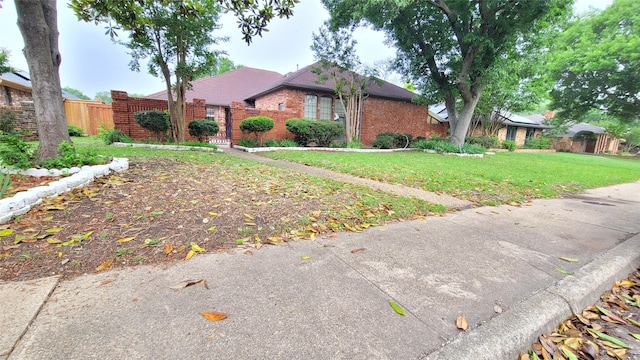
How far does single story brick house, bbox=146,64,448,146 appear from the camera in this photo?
14031mm

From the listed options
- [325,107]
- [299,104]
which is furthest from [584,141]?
[299,104]

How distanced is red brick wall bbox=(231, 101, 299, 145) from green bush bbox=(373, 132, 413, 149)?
519cm

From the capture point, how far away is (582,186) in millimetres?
6879

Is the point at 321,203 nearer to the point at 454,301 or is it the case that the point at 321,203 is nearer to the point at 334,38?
the point at 454,301

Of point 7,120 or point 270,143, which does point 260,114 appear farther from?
point 7,120

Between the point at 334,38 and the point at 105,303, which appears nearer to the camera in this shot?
the point at 105,303

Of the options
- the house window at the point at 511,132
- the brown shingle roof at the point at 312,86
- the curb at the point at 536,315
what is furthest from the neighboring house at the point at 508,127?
the curb at the point at 536,315

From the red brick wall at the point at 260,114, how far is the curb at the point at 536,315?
495 inches

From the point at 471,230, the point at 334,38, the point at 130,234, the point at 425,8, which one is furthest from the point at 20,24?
the point at 425,8

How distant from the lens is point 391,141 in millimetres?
15695

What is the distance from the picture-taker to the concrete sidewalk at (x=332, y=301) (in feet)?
4.41

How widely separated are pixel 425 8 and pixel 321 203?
14.1 meters

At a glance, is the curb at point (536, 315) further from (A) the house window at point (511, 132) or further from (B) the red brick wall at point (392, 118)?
(A) the house window at point (511, 132)

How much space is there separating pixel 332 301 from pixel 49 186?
3676 mm
